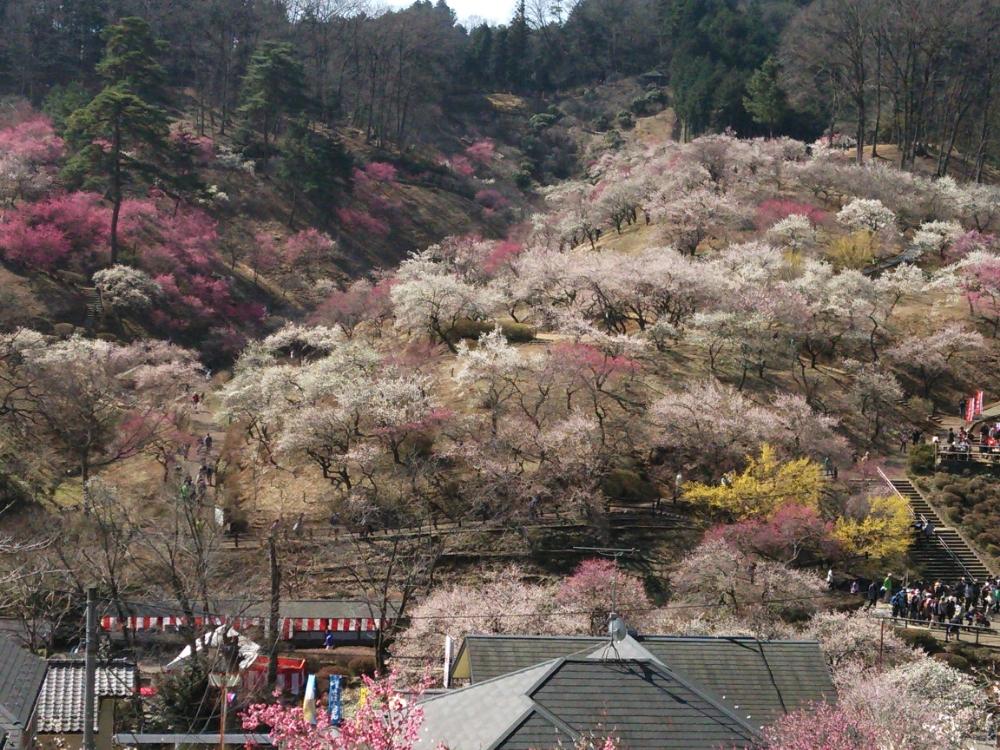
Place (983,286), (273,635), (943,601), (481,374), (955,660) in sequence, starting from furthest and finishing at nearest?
(983,286) < (481,374) < (943,601) < (955,660) < (273,635)

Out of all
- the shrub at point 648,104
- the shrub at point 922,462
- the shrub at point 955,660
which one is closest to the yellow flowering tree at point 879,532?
the shrub at point 922,462

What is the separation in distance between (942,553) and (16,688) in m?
28.6

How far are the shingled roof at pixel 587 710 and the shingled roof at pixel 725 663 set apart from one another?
5.87ft

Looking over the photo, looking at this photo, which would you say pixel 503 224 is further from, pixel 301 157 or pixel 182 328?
pixel 182 328

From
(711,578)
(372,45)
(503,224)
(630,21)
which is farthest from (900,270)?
(630,21)

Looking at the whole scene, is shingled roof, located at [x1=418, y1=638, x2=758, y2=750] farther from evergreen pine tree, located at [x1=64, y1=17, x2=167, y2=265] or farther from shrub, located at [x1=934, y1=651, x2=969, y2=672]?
evergreen pine tree, located at [x1=64, y1=17, x2=167, y2=265]

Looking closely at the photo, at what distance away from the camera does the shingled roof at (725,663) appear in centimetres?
1962

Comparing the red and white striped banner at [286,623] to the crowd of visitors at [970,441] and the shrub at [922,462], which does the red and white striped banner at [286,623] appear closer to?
the shrub at [922,462]

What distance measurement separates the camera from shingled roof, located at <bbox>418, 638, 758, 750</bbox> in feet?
52.2

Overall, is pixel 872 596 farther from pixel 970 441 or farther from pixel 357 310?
pixel 357 310

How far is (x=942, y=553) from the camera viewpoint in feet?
119

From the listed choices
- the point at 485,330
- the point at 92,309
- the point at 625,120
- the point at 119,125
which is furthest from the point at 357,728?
the point at 625,120

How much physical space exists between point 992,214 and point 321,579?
45256 millimetres

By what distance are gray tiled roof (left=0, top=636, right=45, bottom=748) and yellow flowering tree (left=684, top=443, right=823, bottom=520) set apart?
23423 mm
